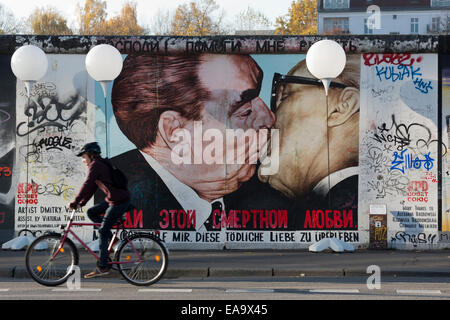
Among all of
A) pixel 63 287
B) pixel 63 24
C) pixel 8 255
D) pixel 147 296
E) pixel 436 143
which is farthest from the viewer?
pixel 63 24

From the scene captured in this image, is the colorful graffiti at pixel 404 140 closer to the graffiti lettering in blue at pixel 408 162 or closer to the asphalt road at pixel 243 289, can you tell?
the graffiti lettering in blue at pixel 408 162

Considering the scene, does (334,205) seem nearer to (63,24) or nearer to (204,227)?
(204,227)

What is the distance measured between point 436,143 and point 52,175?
22.7 feet

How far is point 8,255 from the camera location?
11.1 meters

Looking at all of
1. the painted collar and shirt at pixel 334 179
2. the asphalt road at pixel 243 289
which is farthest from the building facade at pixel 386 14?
the asphalt road at pixel 243 289

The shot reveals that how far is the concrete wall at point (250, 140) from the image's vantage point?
12.2 metres

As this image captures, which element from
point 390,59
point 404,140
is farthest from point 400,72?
point 404,140

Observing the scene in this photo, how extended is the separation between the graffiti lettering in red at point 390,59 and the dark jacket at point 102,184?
573 cm

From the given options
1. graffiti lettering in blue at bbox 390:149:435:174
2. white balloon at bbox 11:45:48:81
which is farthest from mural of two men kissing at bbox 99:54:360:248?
white balloon at bbox 11:45:48:81

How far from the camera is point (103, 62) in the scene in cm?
→ 1133

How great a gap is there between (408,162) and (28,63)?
681 cm

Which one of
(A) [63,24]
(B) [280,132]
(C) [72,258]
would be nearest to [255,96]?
(B) [280,132]

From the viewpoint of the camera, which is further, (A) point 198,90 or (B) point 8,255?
(A) point 198,90

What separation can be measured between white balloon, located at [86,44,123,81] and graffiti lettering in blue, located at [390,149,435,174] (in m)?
5.13
